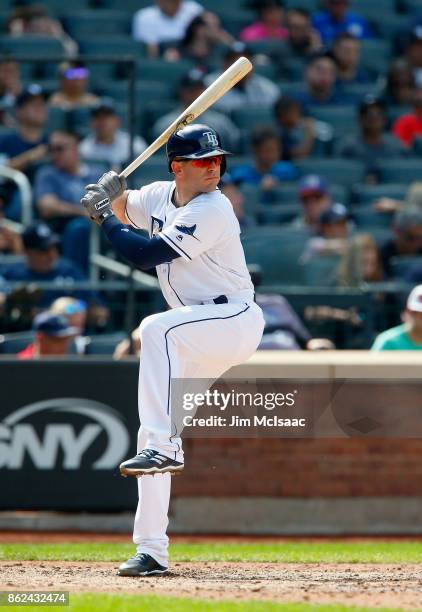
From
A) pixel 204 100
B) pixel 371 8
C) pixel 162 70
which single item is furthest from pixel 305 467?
pixel 371 8

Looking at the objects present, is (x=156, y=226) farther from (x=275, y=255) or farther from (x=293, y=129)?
(x=293, y=129)

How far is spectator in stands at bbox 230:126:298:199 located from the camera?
1096 centimetres

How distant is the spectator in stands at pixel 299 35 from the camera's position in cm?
1294

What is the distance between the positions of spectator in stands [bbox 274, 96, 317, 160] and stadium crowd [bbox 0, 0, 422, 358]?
13mm

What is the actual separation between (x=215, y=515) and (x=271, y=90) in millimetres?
5038

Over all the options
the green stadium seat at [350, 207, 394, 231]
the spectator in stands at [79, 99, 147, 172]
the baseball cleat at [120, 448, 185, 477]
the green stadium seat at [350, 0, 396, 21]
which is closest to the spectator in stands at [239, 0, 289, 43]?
the green stadium seat at [350, 0, 396, 21]

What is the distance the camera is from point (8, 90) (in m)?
10.8

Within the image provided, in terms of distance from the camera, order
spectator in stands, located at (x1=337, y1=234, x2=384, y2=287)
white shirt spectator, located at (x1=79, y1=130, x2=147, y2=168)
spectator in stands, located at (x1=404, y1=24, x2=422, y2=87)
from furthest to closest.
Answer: spectator in stands, located at (x1=404, y1=24, x2=422, y2=87), white shirt spectator, located at (x1=79, y1=130, x2=147, y2=168), spectator in stands, located at (x1=337, y1=234, x2=384, y2=287)

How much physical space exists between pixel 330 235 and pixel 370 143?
2.32 metres

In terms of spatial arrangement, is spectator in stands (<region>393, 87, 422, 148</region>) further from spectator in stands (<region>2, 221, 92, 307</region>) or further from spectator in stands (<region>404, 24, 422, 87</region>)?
spectator in stands (<region>2, 221, 92, 307</region>)

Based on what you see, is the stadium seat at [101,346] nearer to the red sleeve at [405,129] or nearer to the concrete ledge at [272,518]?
the concrete ledge at [272,518]

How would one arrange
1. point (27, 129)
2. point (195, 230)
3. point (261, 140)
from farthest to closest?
point (261, 140)
point (27, 129)
point (195, 230)

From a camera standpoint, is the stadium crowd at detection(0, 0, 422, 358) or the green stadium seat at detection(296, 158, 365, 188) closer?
the stadium crowd at detection(0, 0, 422, 358)

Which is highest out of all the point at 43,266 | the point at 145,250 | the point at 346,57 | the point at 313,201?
the point at 346,57
